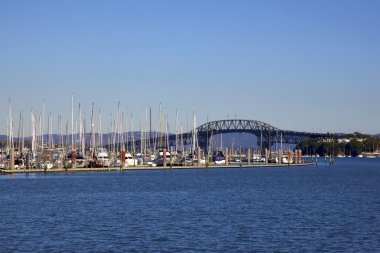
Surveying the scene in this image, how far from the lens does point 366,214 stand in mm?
51375

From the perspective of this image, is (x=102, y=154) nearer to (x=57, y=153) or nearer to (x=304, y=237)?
(x=57, y=153)

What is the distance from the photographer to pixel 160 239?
3844 cm

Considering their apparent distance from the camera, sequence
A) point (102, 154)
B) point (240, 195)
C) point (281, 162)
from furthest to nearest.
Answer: point (281, 162) → point (102, 154) → point (240, 195)

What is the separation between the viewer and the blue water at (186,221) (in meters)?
36.7

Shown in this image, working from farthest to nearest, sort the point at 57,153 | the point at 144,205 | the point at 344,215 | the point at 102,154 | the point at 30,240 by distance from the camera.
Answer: the point at 102,154 → the point at 57,153 → the point at 144,205 → the point at 344,215 → the point at 30,240

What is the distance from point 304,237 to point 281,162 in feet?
435

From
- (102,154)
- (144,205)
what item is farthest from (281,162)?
(144,205)

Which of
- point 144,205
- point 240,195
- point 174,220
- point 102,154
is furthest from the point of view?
point 102,154

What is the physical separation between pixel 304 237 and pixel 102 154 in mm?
84481

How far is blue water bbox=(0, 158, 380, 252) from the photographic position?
120ft

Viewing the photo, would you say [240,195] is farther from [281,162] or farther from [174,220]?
[281,162]

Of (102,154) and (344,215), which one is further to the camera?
(102,154)

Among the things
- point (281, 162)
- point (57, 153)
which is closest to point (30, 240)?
point (57, 153)

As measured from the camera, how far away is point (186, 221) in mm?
46031
